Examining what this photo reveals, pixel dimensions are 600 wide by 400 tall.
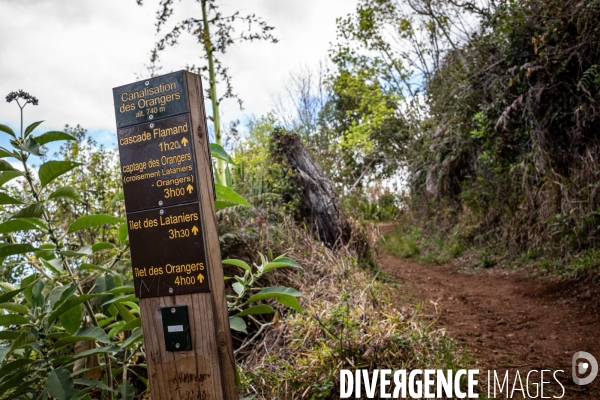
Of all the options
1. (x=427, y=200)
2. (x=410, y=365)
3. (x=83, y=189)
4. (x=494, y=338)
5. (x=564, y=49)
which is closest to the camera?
(x=410, y=365)

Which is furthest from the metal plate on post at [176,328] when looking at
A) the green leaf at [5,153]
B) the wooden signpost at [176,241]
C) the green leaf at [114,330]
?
the green leaf at [5,153]

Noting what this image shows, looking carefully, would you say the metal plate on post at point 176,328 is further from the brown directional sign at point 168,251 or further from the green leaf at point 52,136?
the green leaf at point 52,136

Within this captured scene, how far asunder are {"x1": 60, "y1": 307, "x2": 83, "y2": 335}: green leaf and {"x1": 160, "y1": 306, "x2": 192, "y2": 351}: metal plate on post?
49cm

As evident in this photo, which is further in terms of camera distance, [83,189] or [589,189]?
[589,189]

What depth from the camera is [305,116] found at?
1875 cm

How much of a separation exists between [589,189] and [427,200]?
536cm

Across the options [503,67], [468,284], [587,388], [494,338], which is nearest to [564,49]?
[503,67]

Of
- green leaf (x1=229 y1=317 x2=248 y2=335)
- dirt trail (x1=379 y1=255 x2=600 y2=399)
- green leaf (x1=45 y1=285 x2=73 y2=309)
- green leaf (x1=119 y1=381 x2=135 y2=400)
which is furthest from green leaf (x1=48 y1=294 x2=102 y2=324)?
dirt trail (x1=379 y1=255 x2=600 y2=399)

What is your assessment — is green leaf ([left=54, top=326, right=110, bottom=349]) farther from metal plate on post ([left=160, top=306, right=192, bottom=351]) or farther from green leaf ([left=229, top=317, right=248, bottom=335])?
green leaf ([left=229, top=317, right=248, bottom=335])

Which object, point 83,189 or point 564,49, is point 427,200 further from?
point 83,189

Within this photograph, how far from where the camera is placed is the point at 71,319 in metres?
2.33

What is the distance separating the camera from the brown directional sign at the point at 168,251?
2.10m

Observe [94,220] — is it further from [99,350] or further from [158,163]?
[99,350]

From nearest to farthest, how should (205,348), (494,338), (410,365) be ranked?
(205,348) → (410,365) → (494,338)
